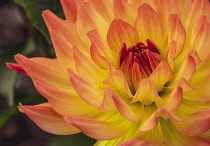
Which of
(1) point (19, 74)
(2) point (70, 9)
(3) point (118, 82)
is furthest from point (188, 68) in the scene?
(1) point (19, 74)

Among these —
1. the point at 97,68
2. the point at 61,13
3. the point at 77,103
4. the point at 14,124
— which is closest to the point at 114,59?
the point at 97,68

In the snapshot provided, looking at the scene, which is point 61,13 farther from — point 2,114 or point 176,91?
point 176,91

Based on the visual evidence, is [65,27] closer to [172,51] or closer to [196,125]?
[172,51]

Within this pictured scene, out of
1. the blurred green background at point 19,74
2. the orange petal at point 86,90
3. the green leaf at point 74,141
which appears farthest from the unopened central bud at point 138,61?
the green leaf at point 74,141

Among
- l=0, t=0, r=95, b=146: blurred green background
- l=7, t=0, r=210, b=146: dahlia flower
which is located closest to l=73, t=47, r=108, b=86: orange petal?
l=7, t=0, r=210, b=146: dahlia flower

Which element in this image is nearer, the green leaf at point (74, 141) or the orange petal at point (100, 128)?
the orange petal at point (100, 128)

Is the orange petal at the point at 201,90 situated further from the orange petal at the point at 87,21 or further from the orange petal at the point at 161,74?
the orange petal at the point at 87,21

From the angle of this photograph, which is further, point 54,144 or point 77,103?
point 54,144
